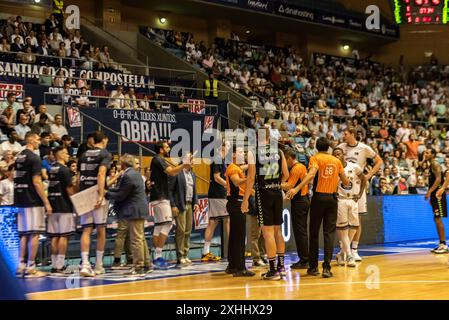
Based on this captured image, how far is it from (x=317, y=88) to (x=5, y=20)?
13182 millimetres

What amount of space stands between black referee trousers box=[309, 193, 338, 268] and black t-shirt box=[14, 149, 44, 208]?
417 centimetres

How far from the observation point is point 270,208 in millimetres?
9711

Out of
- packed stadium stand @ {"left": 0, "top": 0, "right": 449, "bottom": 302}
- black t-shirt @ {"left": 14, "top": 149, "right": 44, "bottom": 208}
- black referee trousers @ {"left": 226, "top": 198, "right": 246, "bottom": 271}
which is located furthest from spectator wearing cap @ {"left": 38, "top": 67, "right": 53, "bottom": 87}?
black referee trousers @ {"left": 226, "top": 198, "right": 246, "bottom": 271}

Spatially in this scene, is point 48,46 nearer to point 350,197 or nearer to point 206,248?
point 206,248

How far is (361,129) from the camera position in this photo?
78.9 ft

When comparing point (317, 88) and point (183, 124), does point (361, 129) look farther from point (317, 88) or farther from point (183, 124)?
point (183, 124)

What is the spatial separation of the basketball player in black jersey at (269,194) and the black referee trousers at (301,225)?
56.5 inches

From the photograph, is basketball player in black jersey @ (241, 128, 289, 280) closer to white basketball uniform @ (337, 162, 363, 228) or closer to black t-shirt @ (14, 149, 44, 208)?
white basketball uniform @ (337, 162, 363, 228)

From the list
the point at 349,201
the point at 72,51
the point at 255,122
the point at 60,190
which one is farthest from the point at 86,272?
the point at 72,51

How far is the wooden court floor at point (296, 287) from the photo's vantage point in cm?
775

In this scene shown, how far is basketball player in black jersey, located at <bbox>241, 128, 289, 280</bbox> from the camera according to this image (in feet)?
31.3
